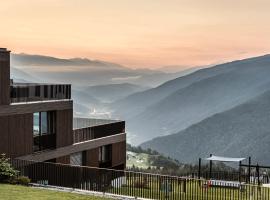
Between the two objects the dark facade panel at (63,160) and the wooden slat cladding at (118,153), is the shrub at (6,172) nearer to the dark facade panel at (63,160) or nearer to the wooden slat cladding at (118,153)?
the dark facade panel at (63,160)

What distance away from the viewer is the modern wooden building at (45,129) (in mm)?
24438

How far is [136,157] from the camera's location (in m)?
163

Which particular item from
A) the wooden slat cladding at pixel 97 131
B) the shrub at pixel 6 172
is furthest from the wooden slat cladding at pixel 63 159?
the shrub at pixel 6 172

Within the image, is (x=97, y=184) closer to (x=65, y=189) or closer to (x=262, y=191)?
(x=65, y=189)

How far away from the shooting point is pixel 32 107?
26172 millimetres

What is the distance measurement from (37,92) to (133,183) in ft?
28.4

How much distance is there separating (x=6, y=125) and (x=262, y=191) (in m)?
12.1

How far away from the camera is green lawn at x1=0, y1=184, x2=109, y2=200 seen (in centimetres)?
1861

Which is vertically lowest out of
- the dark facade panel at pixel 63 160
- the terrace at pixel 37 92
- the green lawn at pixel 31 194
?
the green lawn at pixel 31 194

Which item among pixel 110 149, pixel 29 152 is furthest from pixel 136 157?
→ pixel 29 152

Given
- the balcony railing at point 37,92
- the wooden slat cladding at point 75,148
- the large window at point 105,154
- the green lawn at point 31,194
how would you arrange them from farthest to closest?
the large window at point 105,154 < the wooden slat cladding at point 75,148 < the balcony railing at point 37,92 < the green lawn at point 31,194

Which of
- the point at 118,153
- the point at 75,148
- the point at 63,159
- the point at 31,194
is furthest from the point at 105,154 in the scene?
the point at 31,194

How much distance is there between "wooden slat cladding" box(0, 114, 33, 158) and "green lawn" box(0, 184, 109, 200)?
381 centimetres

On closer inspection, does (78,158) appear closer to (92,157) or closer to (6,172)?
(92,157)
